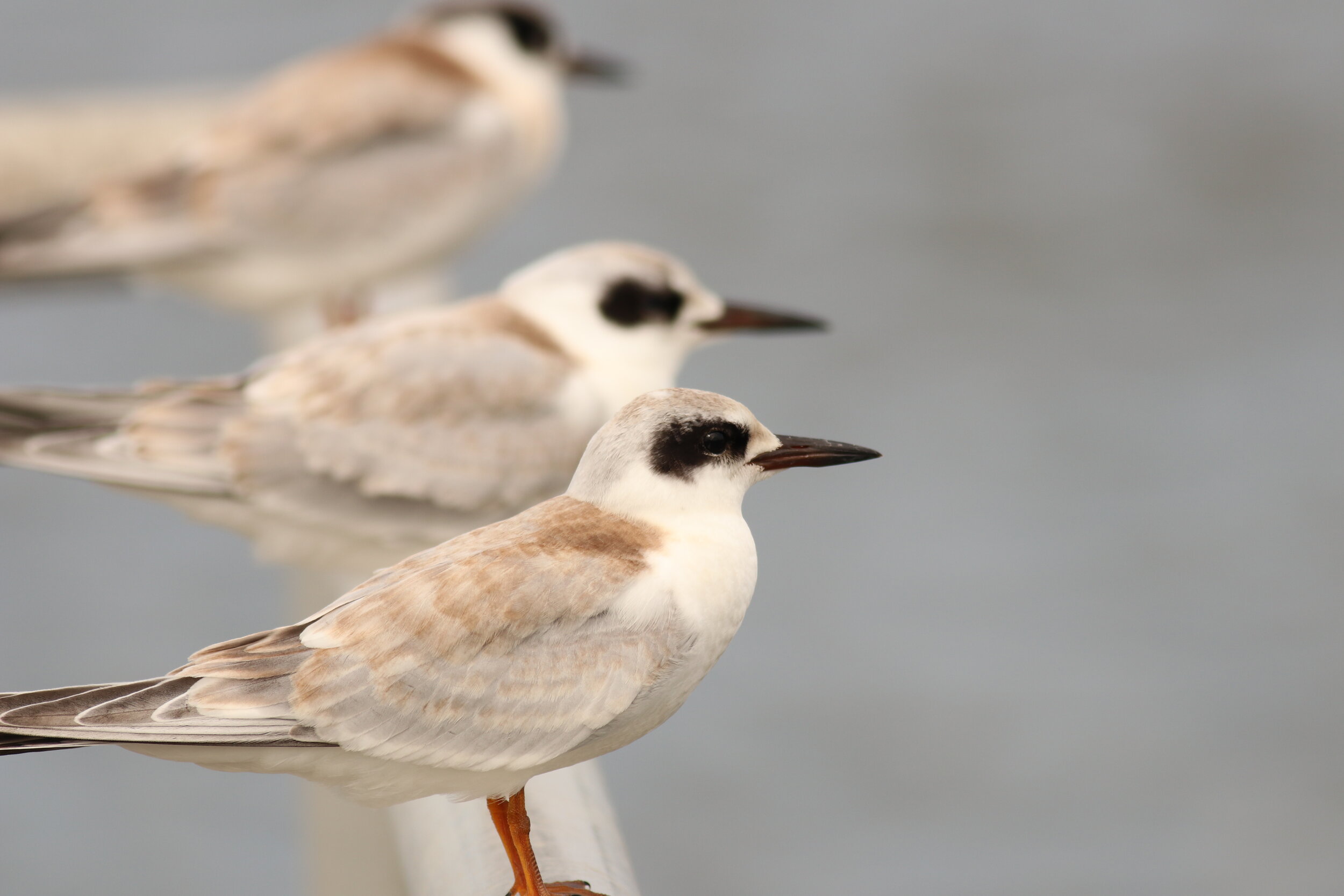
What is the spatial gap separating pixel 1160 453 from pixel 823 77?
5.61 meters

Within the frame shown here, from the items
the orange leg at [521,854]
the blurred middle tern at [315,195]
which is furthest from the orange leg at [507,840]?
the blurred middle tern at [315,195]

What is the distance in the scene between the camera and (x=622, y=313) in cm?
430

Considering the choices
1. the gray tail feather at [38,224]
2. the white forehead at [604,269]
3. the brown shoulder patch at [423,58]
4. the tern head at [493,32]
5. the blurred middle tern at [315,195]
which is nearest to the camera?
the white forehead at [604,269]

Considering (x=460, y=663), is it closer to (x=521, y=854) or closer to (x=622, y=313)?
(x=521, y=854)

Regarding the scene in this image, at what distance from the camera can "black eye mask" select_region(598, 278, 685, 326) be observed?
429 cm

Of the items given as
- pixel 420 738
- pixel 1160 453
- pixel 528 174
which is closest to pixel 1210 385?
pixel 1160 453

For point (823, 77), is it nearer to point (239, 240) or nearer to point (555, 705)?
point (239, 240)

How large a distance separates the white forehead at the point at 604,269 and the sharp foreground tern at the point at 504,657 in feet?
4.57

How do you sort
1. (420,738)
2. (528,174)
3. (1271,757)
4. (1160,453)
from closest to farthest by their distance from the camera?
(420,738) → (528,174) → (1271,757) → (1160,453)

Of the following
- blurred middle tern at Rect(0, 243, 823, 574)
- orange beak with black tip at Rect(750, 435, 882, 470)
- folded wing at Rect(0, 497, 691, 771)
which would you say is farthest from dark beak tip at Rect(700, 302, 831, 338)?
folded wing at Rect(0, 497, 691, 771)

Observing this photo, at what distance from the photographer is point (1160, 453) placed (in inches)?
435

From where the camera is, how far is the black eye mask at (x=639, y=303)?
429 centimetres

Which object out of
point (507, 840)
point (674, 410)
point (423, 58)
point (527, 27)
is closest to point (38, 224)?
point (423, 58)

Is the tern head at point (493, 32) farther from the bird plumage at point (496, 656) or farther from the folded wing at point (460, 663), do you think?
the folded wing at point (460, 663)
